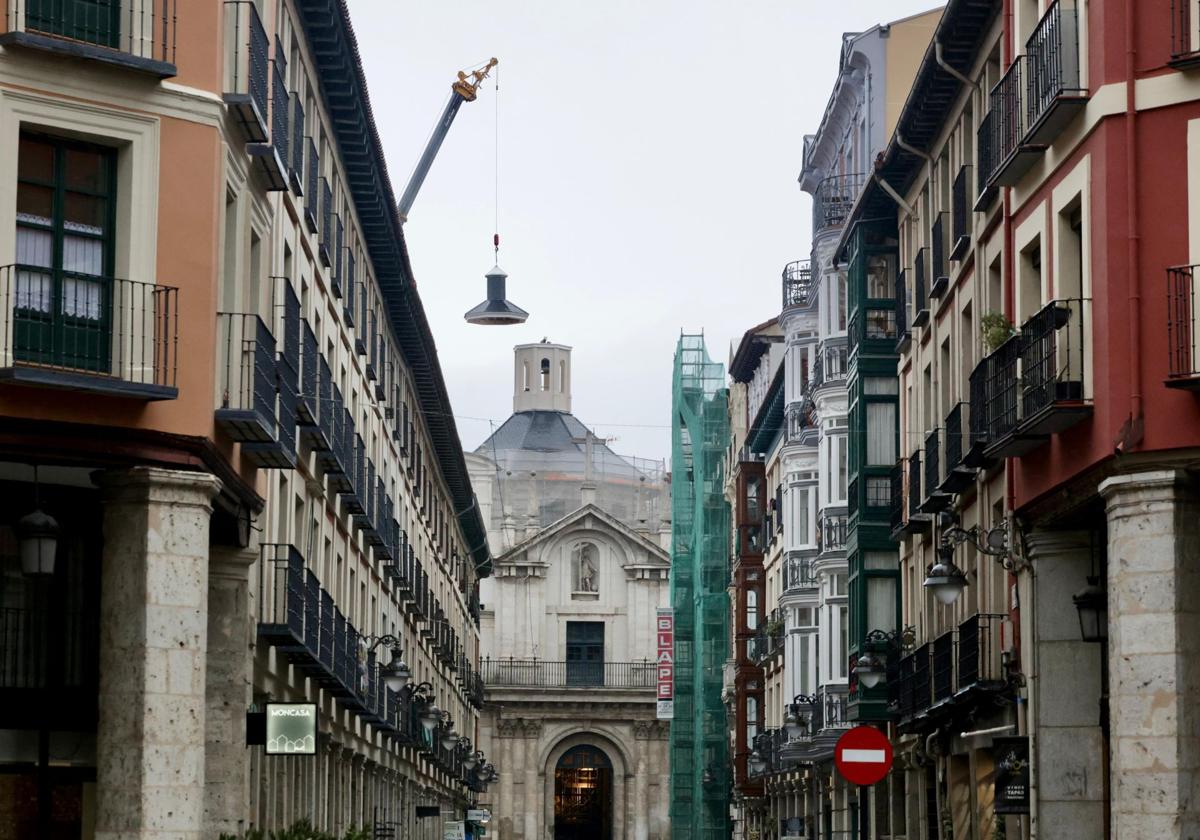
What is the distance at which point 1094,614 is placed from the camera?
2538 cm

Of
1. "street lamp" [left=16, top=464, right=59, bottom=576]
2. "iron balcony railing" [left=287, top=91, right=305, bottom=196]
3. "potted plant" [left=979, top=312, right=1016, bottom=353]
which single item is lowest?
"street lamp" [left=16, top=464, right=59, bottom=576]

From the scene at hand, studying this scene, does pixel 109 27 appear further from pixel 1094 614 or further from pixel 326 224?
pixel 326 224

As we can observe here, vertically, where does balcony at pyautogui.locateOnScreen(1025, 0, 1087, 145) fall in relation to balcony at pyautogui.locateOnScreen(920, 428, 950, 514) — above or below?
above

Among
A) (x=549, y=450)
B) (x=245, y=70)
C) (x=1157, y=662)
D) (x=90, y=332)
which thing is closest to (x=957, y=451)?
(x=1157, y=662)

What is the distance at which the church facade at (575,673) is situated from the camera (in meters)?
114

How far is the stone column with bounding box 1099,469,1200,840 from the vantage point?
21812 mm

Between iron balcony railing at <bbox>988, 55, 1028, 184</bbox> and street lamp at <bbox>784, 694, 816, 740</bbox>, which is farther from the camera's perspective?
street lamp at <bbox>784, 694, 816, 740</bbox>

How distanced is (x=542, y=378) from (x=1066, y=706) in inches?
4832

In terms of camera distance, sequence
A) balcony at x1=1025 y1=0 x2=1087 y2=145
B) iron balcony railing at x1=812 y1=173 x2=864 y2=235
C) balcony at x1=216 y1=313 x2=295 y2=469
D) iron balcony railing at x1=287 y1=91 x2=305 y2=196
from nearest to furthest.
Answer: balcony at x1=216 y1=313 x2=295 y2=469, balcony at x1=1025 y1=0 x2=1087 y2=145, iron balcony railing at x1=287 y1=91 x2=305 y2=196, iron balcony railing at x1=812 y1=173 x2=864 y2=235

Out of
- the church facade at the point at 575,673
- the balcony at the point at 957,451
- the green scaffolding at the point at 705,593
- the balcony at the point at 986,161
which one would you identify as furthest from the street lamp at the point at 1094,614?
the church facade at the point at 575,673

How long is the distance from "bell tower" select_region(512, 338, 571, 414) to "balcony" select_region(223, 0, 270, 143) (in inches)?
4745

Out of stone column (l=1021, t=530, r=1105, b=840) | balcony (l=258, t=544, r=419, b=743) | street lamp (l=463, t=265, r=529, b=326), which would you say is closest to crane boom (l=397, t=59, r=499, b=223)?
street lamp (l=463, t=265, r=529, b=326)

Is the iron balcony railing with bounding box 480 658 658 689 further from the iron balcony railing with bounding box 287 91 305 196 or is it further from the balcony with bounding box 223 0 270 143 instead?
the balcony with bounding box 223 0 270 143

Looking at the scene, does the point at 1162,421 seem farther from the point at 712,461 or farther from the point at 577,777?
the point at 577,777
